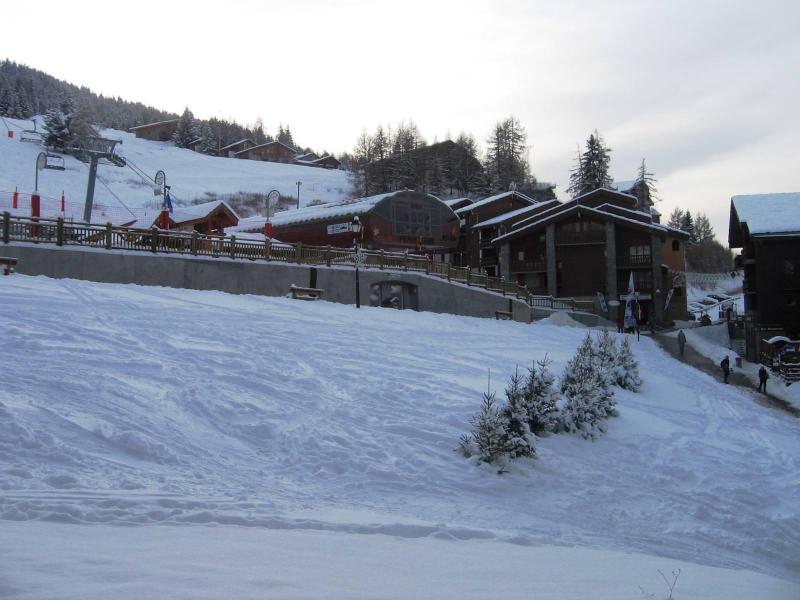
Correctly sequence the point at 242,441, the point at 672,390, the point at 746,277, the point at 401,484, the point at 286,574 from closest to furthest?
the point at 286,574, the point at 401,484, the point at 242,441, the point at 672,390, the point at 746,277

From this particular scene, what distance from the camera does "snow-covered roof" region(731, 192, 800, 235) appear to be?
125 ft

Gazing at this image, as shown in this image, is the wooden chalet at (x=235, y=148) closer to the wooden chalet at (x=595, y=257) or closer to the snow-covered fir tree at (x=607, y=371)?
the wooden chalet at (x=595, y=257)

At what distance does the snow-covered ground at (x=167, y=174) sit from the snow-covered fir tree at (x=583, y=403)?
57.7m

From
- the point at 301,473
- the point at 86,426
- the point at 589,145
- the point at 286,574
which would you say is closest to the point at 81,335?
the point at 86,426

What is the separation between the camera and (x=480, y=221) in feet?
210

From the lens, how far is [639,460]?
448 inches

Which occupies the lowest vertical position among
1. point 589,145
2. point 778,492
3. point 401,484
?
point 778,492

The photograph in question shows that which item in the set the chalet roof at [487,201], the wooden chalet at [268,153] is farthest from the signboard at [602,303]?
the wooden chalet at [268,153]

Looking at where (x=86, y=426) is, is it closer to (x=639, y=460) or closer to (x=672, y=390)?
(x=639, y=460)

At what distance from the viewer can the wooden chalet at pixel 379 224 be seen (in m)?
46.2

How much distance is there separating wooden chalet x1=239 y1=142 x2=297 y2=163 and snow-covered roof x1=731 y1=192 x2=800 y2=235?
115019 millimetres

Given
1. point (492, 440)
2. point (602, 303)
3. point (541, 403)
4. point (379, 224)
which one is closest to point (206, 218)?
point (379, 224)

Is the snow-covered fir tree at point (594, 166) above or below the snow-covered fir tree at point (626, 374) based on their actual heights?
above

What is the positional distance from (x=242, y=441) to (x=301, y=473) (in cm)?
146
